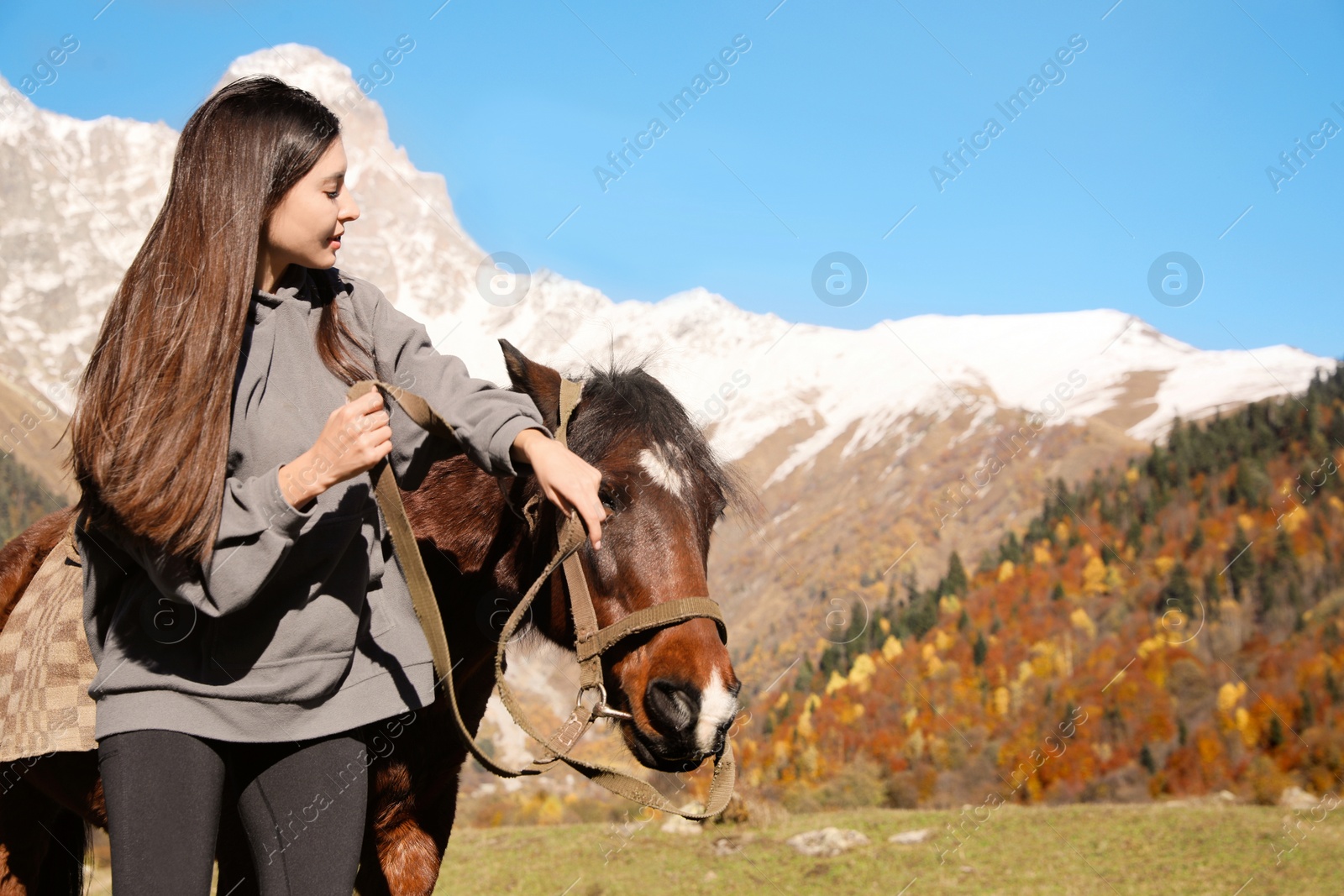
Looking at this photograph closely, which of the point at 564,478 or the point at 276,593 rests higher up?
the point at 564,478

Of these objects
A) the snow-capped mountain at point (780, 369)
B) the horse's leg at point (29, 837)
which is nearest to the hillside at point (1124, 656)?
the snow-capped mountain at point (780, 369)

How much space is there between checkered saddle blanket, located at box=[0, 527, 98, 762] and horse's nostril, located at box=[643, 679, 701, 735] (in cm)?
144

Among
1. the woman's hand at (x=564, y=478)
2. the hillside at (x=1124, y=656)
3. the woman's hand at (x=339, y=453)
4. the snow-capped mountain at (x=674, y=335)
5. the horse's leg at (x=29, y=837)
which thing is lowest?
the hillside at (x=1124, y=656)

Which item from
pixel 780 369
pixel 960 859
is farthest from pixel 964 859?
pixel 780 369

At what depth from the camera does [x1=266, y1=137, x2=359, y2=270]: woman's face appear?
167 centimetres

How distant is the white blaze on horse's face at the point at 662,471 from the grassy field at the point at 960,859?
4.70m

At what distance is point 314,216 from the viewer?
169 cm

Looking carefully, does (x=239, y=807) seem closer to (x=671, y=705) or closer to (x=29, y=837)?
(x=671, y=705)

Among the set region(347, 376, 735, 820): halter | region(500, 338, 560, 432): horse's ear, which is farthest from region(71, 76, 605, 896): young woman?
region(500, 338, 560, 432): horse's ear

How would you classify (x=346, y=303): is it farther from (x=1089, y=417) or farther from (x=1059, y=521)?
(x=1089, y=417)

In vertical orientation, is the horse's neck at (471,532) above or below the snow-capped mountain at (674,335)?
below

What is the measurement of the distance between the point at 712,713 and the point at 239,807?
1.02 meters

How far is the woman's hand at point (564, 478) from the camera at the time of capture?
1.70 meters

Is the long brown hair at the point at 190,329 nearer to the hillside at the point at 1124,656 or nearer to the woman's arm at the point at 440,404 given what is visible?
the woman's arm at the point at 440,404
